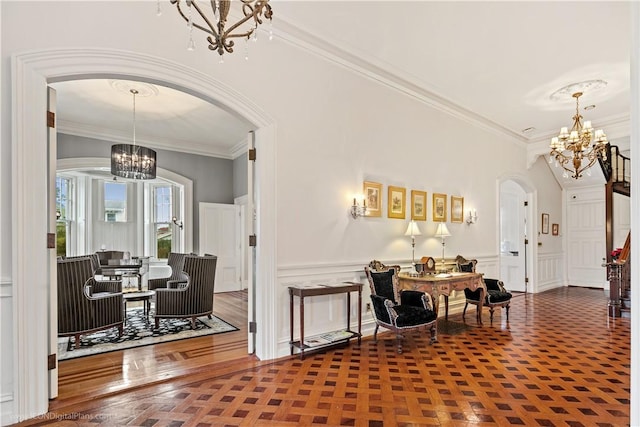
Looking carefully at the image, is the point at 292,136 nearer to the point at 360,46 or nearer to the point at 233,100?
the point at 233,100

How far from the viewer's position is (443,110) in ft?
19.9

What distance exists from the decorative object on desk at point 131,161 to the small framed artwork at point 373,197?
11.9 ft

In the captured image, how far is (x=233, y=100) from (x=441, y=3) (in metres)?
2.31

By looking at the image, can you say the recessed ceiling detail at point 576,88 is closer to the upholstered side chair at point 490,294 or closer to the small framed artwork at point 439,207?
the small framed artwork at point 439,207

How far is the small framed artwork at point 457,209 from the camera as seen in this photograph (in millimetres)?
6152

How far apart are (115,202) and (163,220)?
125 centimetres

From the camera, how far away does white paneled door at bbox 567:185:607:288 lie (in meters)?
8.77

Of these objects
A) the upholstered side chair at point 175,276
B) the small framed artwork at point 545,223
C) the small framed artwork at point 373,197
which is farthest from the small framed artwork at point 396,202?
the small framed artwork at point 545,223

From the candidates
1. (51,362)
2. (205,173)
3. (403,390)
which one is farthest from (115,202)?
(403,390)

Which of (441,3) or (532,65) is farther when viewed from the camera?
(532,65)

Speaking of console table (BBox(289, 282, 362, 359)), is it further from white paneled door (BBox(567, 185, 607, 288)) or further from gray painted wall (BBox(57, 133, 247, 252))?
white paneled door (BBox(567, 185, 607, 288))

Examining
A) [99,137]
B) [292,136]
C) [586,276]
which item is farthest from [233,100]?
[586,276]

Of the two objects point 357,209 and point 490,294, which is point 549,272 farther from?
point 357,209

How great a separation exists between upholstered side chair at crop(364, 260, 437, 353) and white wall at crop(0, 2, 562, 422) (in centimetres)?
33
